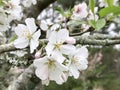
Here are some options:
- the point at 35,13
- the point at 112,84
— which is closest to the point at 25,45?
the point at 35,13

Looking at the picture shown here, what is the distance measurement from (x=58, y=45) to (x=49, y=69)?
0.32 feet

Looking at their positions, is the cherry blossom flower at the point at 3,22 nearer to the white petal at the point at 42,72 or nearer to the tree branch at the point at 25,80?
the tree branch at the point at 25,80

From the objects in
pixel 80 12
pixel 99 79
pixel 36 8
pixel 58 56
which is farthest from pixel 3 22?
pixel 99 79

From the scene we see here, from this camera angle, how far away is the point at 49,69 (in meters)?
1.37

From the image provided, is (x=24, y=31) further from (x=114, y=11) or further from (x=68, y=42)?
(x=114, y=11)

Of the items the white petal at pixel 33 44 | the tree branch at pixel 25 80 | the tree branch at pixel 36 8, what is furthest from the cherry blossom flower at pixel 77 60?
the tree branch at pixel 36 8

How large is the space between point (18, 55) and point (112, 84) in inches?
340

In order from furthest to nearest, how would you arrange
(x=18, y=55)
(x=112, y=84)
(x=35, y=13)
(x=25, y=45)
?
(x=112, y=84)
(x=35, y=13)
(x=18, y=55)
(x=25, y=45)

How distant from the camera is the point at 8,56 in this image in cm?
197

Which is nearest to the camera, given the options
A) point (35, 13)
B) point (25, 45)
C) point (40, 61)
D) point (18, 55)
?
point (40, 61)

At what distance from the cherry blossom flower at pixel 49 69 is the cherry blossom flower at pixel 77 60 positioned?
5 centimetres

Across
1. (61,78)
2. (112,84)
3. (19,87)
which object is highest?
(61,78)

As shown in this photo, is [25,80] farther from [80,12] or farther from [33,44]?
[33,44]

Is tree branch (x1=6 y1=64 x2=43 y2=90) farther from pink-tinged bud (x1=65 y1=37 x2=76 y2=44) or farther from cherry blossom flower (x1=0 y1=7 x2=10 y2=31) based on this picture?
pink-tinged bud (x1=65 y1=37 x2=76 y2=44)
